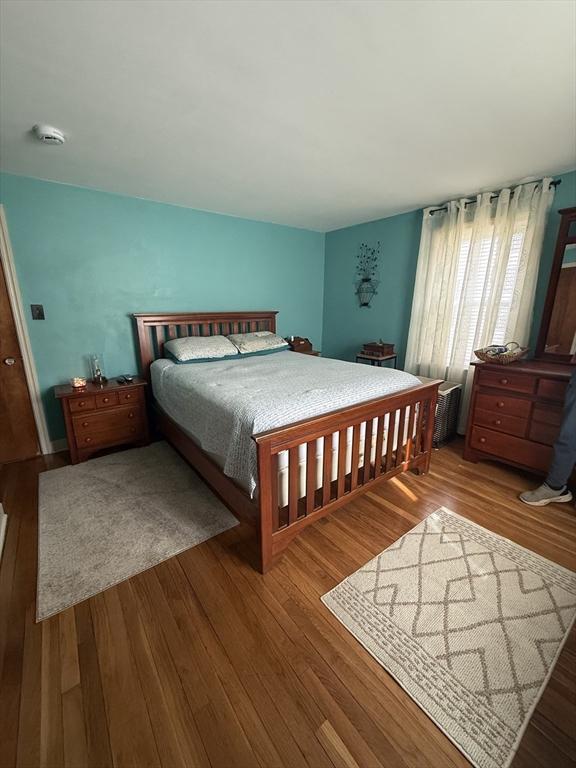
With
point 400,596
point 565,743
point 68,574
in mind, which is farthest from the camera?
point 68,574

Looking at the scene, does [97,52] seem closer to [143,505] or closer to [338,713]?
[143,505]

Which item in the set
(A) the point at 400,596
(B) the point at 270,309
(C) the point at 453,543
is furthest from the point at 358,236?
(A) the point at 400,596

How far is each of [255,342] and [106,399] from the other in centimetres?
160

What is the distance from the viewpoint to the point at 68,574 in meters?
1.65

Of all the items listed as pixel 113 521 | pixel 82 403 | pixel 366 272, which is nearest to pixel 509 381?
pixel 366 272

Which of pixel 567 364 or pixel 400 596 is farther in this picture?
pixel 567 364

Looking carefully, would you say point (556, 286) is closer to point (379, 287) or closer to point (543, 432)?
point (543, 432)

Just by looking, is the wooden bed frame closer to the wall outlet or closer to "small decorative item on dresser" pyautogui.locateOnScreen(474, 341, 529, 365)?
"small decorative item on dresser" pyautogui.locateOnScreen(474, 341, 529, 365)

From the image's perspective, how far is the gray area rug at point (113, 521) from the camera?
5.37ft

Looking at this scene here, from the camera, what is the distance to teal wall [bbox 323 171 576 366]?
350cm

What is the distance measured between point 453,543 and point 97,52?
2982 millimetres

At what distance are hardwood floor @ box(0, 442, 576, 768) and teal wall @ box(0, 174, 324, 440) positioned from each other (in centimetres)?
182

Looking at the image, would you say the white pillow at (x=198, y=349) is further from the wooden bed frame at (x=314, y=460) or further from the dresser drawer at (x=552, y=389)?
the dresser drawer at (x=552, y=389)

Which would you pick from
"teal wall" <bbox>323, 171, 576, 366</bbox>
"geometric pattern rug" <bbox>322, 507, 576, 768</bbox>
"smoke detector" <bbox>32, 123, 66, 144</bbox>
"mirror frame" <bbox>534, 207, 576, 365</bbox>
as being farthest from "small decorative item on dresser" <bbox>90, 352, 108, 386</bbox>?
"mirror frame" <bbox>534, 207, 576, 365</bbox>
